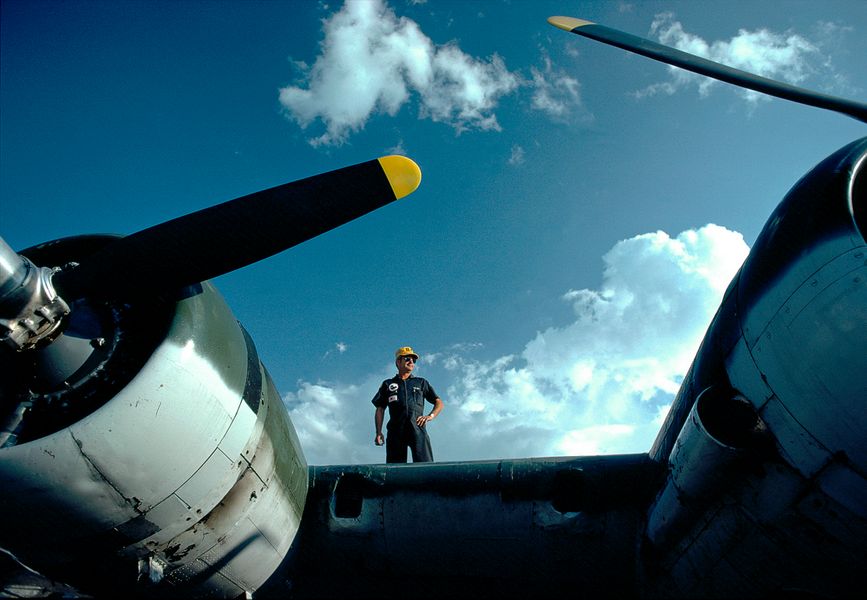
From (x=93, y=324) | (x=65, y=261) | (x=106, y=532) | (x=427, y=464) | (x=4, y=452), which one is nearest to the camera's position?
(x=4, y=452)

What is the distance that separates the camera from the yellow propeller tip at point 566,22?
199 inches

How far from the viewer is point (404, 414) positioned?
266 inches

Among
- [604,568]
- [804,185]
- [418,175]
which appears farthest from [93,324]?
[804,185]

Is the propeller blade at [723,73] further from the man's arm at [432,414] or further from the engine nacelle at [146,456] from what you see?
the man's arm at [432,414]

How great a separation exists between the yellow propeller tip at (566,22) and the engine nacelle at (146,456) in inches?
145

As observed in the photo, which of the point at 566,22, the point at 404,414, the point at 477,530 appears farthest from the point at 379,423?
the point at 566,22

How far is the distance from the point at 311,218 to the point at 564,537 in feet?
9.62

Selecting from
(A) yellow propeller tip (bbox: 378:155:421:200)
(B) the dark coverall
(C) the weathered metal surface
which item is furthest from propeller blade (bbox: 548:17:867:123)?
(B) the dark coverall

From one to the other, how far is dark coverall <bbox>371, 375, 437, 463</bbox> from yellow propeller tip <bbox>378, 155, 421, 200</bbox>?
3394mm

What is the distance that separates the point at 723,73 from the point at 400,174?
88.5 inches

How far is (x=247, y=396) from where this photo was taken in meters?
4.13

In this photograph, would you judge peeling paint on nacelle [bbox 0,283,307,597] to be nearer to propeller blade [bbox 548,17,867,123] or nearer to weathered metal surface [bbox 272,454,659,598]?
weathered metal surface [bbox 272,454,659,598]

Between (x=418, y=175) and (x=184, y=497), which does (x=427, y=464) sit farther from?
(x=418, y=175)

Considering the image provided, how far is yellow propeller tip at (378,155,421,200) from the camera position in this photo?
4.00 meters
